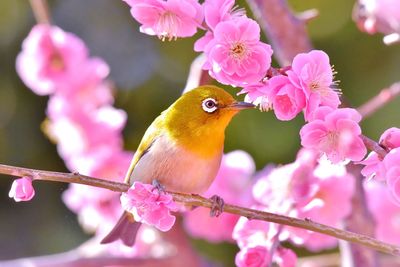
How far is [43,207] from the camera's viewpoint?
2859mm

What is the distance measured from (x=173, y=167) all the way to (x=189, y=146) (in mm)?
39

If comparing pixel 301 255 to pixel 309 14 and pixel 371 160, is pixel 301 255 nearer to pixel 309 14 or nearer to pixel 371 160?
pixel 309 14

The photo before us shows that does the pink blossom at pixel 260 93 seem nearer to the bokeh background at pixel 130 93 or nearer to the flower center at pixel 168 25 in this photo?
the flower center at pixel 168 25

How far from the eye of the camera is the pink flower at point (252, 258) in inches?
39.2

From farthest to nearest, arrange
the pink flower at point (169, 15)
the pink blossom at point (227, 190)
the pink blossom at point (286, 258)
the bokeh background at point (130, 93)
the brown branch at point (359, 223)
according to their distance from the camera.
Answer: the bokeh background at point (130, 93) → the pink blossom at point (227, 190) → the brown branch at point (359, 223) → the pink blossom at point (286, 258) → the pink flower at point (169, 15)

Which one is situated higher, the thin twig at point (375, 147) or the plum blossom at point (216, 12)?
the plum blossom at point (216, 12)

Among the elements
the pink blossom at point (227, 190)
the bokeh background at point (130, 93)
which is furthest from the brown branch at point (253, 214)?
the bokeh background at point (130, 93)

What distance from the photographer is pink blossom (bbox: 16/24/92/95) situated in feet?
5.99

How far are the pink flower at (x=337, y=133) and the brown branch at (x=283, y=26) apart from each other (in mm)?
484

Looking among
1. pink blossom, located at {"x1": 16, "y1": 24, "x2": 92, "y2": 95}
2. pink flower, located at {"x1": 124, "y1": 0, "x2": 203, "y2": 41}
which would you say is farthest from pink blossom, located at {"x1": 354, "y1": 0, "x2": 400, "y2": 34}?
pink blossom, located at {"x1": 16, "y1": 24, "x2": 92, "y2": 95}

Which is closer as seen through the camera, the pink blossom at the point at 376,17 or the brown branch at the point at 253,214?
the brown branch at the point at 253,214

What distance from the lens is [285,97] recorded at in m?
0.83

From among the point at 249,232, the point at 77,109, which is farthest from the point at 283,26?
the point at 77,109

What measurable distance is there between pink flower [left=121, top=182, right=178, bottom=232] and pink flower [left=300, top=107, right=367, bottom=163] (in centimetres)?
18
